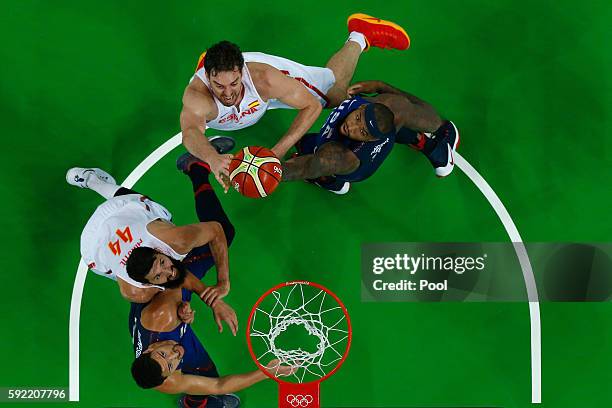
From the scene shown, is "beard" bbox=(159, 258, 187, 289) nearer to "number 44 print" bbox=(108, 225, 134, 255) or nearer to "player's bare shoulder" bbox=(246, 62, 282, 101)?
"number 44 print" bbox=(108, 225, 134, 255)

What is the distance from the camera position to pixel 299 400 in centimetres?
644

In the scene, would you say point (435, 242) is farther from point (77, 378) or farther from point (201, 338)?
point (77, 378)

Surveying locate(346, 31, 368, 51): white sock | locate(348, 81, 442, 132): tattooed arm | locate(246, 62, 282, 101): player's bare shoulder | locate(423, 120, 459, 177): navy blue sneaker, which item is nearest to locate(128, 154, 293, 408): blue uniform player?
locate(246, 62, 282, 101): player's bare shoulder

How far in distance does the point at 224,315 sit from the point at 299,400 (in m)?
1.13

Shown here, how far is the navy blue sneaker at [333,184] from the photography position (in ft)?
20.7

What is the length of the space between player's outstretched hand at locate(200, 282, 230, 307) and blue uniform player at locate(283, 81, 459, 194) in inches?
52.9

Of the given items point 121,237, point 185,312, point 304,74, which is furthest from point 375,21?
point 185,312

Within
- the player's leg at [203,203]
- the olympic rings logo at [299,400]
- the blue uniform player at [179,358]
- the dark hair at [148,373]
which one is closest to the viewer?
the dark hair at [148,373]

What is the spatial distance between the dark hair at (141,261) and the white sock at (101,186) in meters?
1.15

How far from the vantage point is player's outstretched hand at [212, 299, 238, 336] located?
20.7 feet

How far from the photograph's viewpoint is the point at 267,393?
6504mm

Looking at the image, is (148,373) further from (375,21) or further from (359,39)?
(375,21)

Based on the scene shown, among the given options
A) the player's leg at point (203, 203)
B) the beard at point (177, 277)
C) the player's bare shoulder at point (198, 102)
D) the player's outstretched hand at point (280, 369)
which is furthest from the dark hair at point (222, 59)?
the player's outstretched hand at point (280, 369)

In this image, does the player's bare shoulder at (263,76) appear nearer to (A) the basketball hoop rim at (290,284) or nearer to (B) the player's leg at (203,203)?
(B) the player's leg at (203,203)
